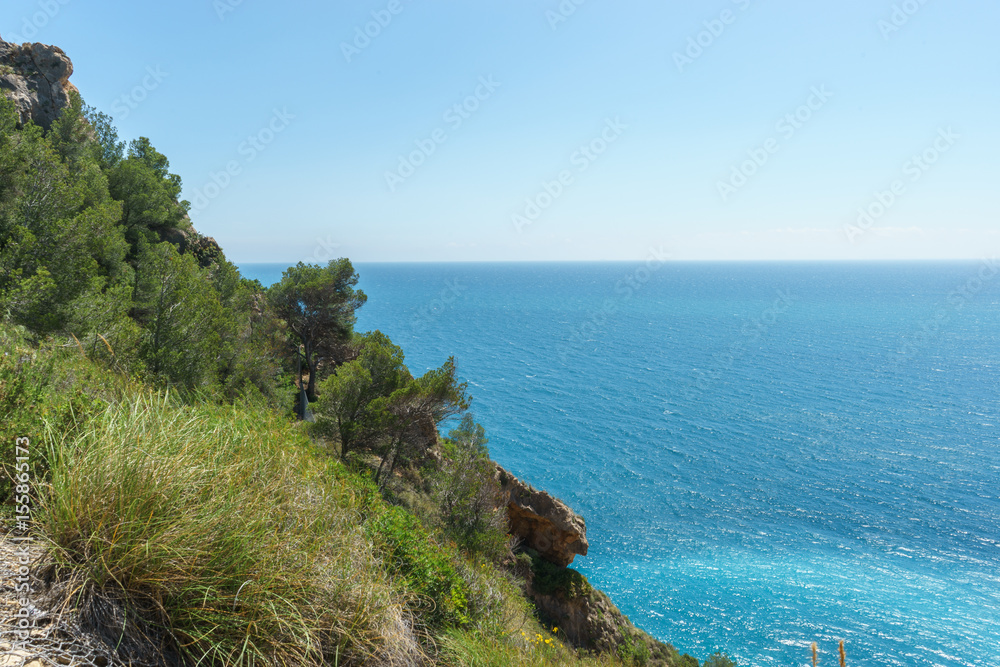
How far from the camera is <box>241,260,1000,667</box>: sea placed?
2541 centimetres

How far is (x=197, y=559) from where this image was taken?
324cm

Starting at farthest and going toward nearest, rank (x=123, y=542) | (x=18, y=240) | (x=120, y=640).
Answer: (x=18, y=240) < (x=123, y=542) < (x=120, y=640)

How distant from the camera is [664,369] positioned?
66188 millimetres

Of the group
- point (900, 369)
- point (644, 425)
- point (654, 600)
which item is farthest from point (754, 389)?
point (654, 600)

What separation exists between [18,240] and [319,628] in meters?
16.6

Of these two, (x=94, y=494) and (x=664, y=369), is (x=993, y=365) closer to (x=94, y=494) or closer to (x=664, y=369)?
(x=664, y=369)

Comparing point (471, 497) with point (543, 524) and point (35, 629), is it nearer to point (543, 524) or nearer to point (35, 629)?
point (543, 524)

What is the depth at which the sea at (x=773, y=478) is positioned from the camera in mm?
25406
